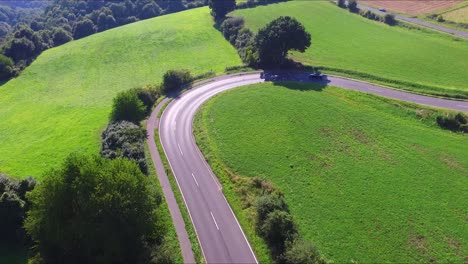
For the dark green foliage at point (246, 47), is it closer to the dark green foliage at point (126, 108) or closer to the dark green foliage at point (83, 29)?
the dark green foliage at point (126, 108)

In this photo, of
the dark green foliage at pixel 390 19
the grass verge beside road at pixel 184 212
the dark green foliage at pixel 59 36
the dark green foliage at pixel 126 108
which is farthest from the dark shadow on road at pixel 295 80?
the dark green foliage at pixel 59 36

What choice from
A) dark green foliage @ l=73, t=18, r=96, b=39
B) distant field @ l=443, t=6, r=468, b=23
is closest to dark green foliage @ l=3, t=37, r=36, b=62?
dark green foliage @ l=73, t=18, r=96, b=39

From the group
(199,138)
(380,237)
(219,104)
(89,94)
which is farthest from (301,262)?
(89,94)

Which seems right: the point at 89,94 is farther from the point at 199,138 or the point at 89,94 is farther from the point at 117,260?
the point at 117,260

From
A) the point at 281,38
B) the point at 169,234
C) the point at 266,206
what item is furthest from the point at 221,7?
the point at 169,234

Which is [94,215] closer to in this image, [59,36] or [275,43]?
[275,43]

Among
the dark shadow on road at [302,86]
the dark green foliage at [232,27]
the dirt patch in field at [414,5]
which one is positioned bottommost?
the dark shadow on road at [302,86]
